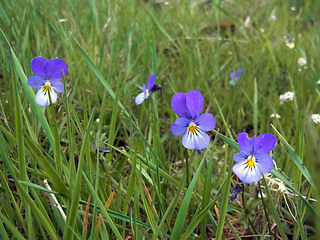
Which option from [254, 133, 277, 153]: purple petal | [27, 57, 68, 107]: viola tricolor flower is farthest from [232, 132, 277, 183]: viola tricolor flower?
[27, 57, 68, 107]: viola tricolor flower

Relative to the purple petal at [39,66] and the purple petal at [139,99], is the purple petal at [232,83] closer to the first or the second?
the purple petal at [139,99]

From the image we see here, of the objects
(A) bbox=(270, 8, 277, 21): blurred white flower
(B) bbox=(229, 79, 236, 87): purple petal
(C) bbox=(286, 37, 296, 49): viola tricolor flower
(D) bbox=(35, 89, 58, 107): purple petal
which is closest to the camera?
(D) bbox=(35, 89, 58, 107): purple petal

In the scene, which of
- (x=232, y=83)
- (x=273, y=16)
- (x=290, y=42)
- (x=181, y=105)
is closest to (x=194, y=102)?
(x=181, y=105)

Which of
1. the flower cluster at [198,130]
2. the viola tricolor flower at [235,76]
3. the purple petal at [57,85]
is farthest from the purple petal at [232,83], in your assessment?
the purple petal at [57,85]

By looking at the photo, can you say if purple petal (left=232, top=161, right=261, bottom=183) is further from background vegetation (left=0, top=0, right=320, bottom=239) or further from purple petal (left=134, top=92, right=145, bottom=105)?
purple petal (left=134, top=92, right=145, bottom=105)

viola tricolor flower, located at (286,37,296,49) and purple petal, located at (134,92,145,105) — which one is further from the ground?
purple petal, located at (134,92,145,105)

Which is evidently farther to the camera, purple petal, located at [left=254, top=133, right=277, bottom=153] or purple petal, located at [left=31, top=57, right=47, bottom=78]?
purple petal, located at [left=31, top=57, right=47, bottom=78]

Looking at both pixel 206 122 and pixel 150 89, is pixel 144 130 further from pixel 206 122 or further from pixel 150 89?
pixel 206 122
